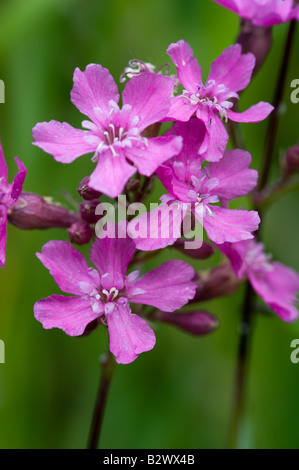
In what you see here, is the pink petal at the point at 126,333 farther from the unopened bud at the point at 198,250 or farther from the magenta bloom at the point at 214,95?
the magenta bloom at the point at 214,95

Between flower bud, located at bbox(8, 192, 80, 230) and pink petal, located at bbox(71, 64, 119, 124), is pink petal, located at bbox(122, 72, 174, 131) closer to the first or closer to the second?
pink petal, located at bbox(71, 64, 119, 124)

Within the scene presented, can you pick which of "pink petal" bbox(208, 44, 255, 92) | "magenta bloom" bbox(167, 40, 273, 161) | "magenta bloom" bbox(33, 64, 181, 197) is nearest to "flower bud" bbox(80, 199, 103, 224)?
"magenta bloom" bbox(33, 64, 181, 197)

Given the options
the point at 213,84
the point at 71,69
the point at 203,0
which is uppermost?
the point at 203,0

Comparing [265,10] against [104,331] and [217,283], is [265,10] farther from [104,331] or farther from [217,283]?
[104,331]

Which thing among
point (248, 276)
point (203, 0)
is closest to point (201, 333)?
point (248, 276)

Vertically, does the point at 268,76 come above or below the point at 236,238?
above

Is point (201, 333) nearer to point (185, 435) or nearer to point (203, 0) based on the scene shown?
point (185, 435)

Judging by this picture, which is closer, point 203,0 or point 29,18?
point 29,18

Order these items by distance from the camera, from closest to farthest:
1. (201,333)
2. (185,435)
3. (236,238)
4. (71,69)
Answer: (236,238) → (201,333) → (185,435) → (71,69)
